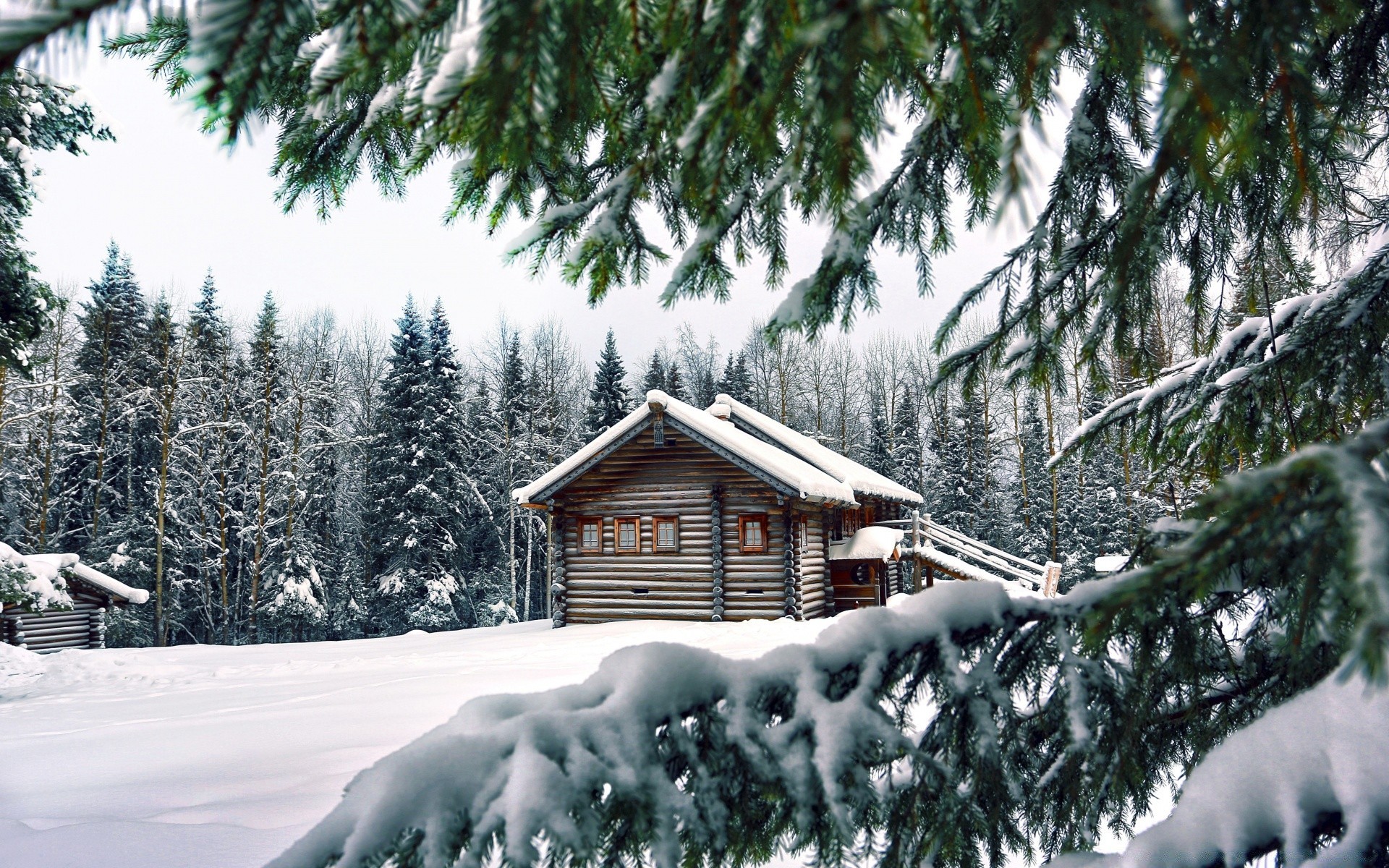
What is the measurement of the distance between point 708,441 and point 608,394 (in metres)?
17.5

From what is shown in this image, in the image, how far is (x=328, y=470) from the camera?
3041 cm

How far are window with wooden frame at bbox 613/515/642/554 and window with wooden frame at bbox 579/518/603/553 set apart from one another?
0.42 metres

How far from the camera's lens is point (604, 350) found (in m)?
33.8

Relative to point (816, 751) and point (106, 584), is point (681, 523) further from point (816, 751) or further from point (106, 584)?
point (816, 751)

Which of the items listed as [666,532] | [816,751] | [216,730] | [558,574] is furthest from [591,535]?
[816,751]

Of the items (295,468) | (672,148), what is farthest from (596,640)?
(295,468)

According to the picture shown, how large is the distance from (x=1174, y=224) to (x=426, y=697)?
7564mm

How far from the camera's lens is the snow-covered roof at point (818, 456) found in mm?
20953

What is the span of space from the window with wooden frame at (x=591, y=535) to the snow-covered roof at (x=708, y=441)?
4.82 ft

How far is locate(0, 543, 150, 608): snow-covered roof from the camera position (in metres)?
10.5

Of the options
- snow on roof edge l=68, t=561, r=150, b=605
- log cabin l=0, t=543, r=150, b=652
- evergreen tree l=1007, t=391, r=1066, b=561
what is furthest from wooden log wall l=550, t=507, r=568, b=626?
evergreen tree l=1007, t=391, r=1066, b=561

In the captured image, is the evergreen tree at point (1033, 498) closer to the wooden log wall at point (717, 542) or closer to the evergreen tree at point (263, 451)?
the wooden log wall at point (717, 542)

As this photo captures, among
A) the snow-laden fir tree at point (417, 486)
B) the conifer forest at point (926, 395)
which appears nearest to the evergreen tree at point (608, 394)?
the snow-laden fir tree at point (417, 486)

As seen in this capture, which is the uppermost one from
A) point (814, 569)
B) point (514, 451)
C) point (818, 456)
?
point (514, 451)
